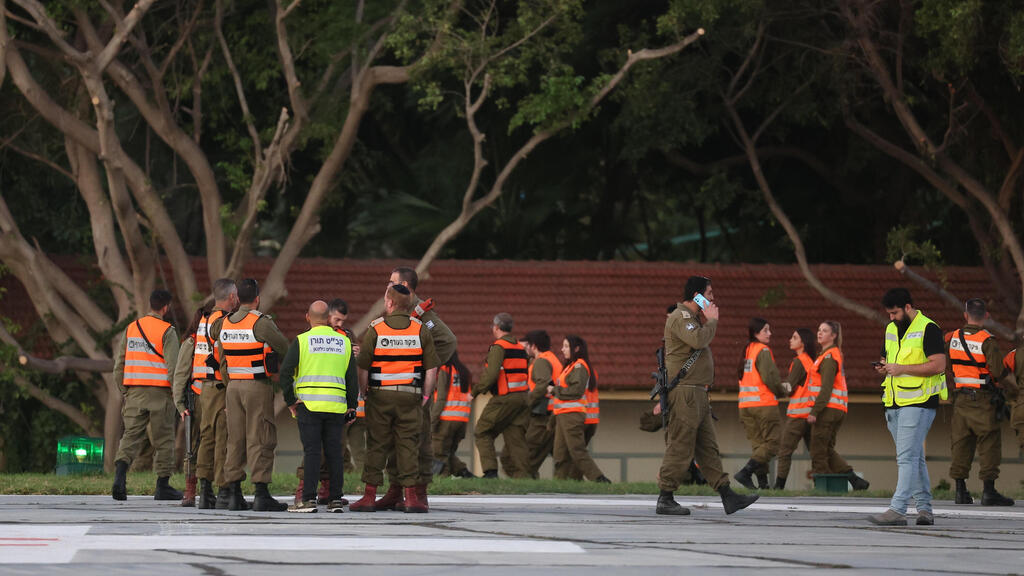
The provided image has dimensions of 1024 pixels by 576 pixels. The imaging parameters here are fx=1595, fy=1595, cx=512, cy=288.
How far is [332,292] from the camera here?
26.4m

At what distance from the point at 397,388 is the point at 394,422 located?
0.30m

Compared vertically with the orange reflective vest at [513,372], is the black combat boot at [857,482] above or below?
below

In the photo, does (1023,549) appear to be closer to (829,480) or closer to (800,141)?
(829,480)

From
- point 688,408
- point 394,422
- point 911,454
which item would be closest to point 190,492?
point 394,422

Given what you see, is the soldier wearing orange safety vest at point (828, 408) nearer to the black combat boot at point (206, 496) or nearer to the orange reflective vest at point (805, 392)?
the orange reflective vest at point (805, 392)

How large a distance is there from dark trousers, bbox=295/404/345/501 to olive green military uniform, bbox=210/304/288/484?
0.97ft

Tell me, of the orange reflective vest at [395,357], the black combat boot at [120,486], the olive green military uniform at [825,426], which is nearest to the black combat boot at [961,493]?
the olive green military uniform at [825,426]

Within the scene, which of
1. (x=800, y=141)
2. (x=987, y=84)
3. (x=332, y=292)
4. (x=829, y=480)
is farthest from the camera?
(x=800, y=141)

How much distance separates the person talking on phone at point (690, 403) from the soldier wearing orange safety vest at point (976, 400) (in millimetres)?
4201

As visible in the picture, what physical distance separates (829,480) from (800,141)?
11097 mm

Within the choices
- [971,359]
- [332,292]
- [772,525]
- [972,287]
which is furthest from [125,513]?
[972,287]

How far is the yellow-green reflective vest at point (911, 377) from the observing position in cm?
1273

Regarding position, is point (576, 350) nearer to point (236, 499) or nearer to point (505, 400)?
point (505, 400)

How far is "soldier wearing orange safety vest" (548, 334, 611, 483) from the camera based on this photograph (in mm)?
20516
